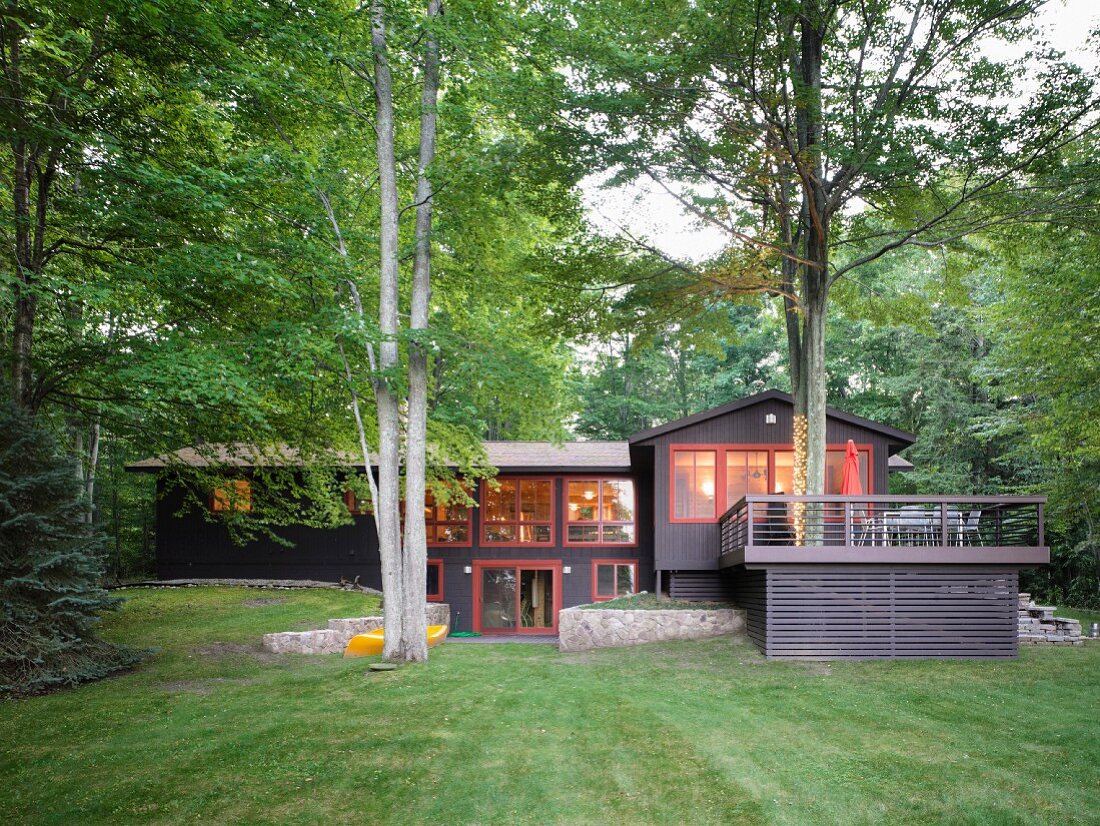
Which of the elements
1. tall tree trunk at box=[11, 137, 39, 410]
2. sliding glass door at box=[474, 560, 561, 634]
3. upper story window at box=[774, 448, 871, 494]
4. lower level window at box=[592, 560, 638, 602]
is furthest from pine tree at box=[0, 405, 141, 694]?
lower level window at box=[592, 560, 638, 602]

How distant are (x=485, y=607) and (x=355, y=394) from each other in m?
9.30

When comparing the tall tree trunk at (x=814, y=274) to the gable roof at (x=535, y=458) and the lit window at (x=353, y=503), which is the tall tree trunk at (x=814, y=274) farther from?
the lit window at (x=353, y=503)

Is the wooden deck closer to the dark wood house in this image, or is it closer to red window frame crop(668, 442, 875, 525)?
the dark wood house

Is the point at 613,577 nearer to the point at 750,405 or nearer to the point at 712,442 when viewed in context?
the point at 712,442

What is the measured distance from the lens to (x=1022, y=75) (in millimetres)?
10633

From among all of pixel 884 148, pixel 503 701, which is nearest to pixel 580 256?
pixel 884 148

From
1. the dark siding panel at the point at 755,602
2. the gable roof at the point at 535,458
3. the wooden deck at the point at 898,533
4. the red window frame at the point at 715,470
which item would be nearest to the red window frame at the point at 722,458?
the red window frame at the point at 715,470

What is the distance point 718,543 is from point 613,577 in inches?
192

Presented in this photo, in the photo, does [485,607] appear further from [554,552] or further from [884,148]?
[884,148]

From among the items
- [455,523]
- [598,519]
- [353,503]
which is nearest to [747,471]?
[598,519]

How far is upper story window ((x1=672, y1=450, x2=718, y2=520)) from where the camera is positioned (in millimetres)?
14875

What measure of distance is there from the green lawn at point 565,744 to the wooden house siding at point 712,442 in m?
4.25

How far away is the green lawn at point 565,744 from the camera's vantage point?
5.52 metres

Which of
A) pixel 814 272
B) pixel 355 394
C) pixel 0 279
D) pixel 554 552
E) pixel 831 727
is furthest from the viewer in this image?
pixel 554 552
